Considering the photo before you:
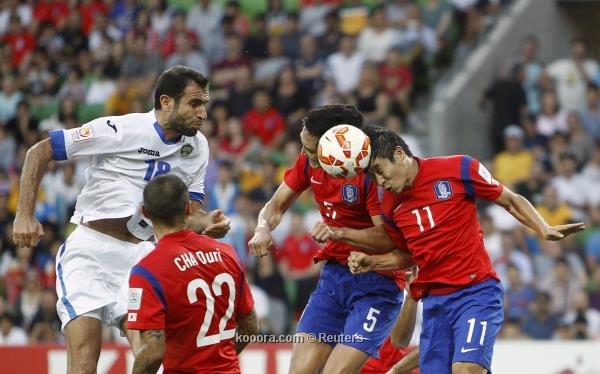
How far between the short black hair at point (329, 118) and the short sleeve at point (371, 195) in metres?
0.39

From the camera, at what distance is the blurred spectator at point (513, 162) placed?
14422 millimetres

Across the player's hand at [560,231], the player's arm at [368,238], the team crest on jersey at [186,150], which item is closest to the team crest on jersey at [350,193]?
the player's arm at [368,238]

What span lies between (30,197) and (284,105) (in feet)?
27.1

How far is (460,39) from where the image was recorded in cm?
1678

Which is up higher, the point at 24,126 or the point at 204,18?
the point at 204,18

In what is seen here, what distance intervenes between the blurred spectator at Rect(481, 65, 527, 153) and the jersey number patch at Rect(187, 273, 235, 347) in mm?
9509

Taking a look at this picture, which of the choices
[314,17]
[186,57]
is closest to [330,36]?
[314,17]

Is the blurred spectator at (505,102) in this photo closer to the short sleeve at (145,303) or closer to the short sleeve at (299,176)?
the short sleeve at (299,176)

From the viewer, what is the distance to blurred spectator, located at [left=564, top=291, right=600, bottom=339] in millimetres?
12594

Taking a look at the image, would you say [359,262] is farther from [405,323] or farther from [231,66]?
[231,66]

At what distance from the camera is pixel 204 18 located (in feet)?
56.3

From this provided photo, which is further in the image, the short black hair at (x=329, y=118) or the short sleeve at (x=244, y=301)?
the short black hair at (x=329, y=118)

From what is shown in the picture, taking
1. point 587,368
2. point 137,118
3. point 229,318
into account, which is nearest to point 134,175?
point 137,118

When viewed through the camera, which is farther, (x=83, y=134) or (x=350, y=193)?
(x=350, y=193)
